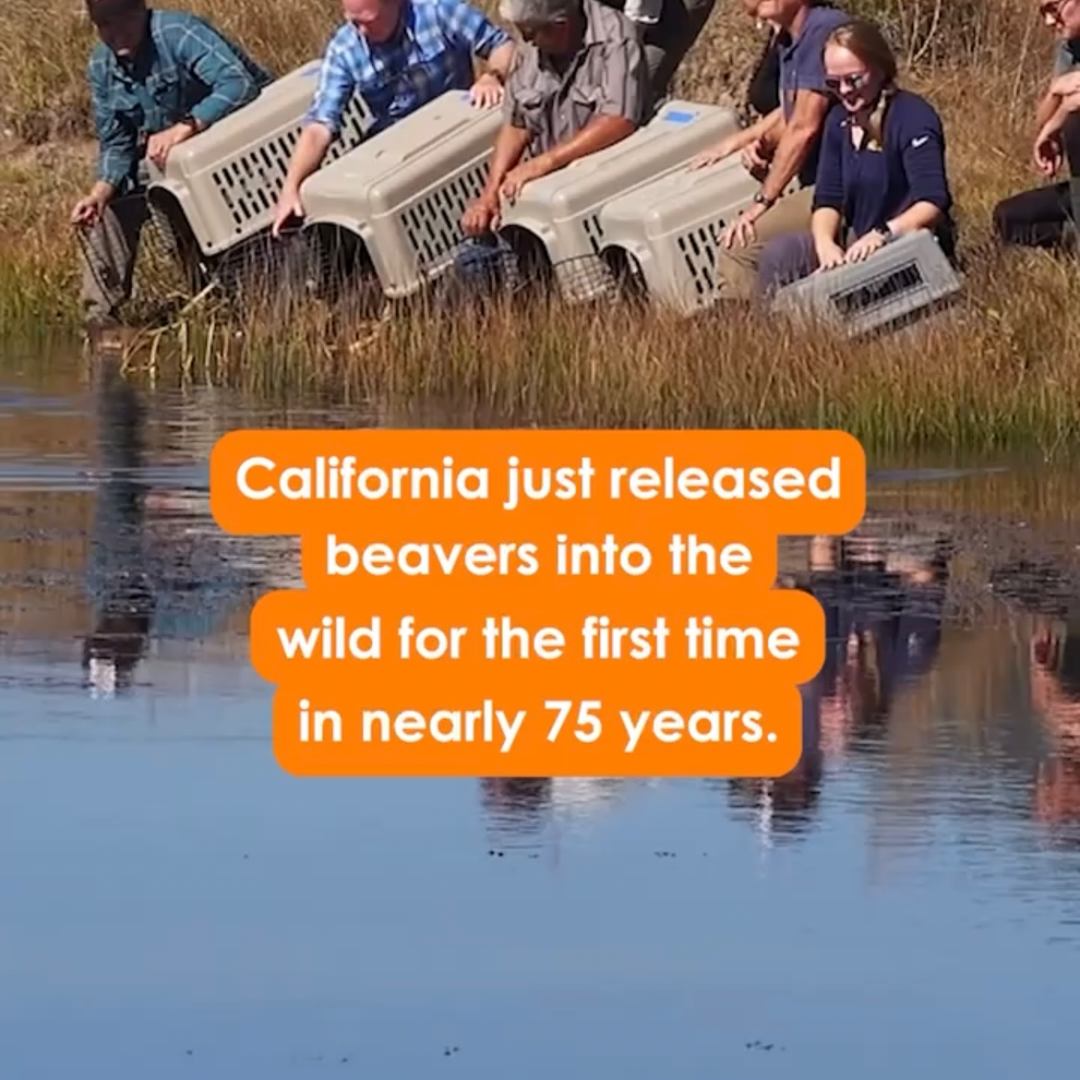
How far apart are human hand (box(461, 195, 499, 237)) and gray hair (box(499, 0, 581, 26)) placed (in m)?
0.70

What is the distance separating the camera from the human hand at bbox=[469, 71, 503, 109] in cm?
1602

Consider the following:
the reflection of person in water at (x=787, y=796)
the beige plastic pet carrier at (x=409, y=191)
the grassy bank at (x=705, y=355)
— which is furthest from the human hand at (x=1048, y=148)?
the reflection of person in water at (x=787, y=796)

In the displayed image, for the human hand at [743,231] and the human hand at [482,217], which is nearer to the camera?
the human hand at [743,231]

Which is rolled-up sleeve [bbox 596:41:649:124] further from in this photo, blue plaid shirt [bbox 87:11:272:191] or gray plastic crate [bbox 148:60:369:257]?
blue plaid shirt [bbox 87:11:272:191]

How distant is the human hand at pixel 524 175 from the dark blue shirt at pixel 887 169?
1675 millimetres

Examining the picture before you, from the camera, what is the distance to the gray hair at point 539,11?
1534cm

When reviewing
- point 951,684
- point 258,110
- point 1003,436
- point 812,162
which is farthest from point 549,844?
point 258,110

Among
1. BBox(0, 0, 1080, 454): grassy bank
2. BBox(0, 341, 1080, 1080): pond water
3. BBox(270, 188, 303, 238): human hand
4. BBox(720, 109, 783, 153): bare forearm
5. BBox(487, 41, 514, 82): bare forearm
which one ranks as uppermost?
BBox(487, 41, 514, 82): bare forearm

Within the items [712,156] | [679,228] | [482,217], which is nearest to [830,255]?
[679,228]

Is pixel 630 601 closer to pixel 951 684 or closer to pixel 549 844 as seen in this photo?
pixel 951 684

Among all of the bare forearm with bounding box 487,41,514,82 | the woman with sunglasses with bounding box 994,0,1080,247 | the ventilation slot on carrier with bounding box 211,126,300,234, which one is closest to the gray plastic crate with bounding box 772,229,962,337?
the woman with sunglasses with bounding box 994,0,1080,247

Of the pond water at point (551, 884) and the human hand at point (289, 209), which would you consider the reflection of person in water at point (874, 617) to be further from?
the human hand at point (289, 209)

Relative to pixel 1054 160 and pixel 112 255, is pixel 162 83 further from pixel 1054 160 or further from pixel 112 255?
pixel 1054 160

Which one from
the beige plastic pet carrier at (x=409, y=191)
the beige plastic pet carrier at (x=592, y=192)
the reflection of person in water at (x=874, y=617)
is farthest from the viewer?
the beige plastic pet carrier at (x=409, y=191)
